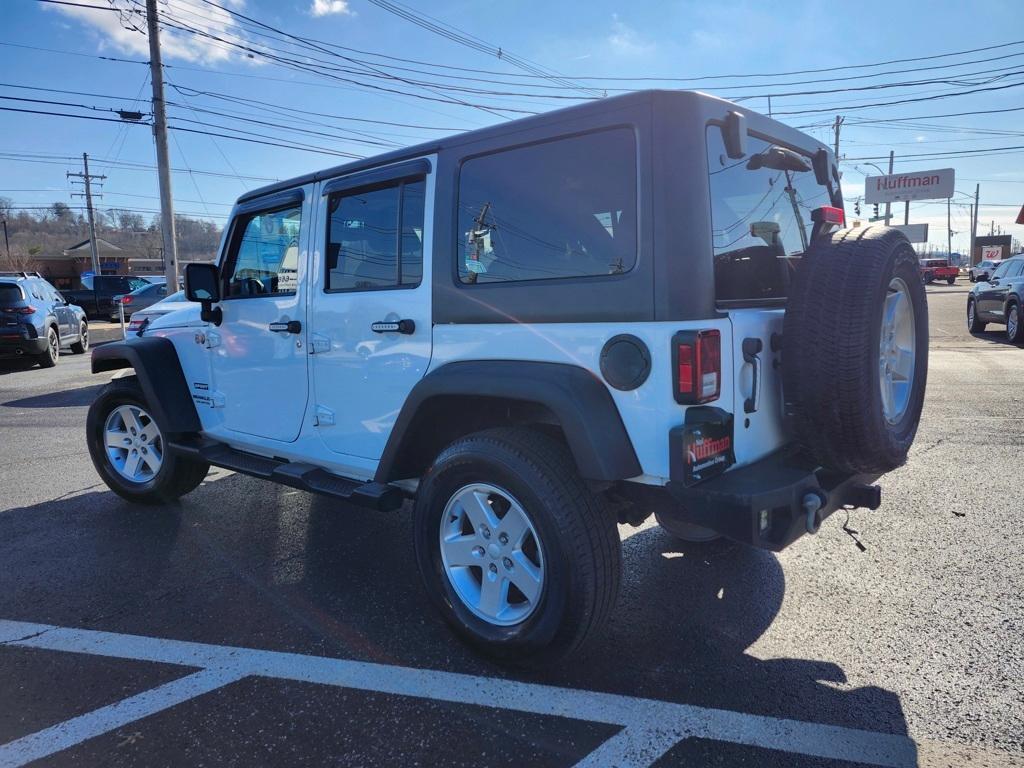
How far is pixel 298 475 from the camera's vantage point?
354 cm

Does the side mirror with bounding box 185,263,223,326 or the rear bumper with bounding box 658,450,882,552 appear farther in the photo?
the side mirror with bounding box 185,263,223,326

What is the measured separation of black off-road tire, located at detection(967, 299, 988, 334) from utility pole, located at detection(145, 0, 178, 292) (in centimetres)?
1858

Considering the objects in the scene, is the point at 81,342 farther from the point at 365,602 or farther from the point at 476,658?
the point at 476,658

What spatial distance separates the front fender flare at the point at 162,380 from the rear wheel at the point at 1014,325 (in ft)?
45.3

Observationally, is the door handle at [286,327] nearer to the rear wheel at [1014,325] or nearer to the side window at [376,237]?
the side window at [376,237]

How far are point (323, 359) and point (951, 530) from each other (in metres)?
3.73

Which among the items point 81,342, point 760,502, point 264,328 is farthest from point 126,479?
point 81,342

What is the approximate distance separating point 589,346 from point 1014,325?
1345 cm

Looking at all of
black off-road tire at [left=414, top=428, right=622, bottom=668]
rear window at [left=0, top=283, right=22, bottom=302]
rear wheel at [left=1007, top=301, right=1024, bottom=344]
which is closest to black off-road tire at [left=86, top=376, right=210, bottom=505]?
black off-road tire at [left=414, top=428, right=622, bottom=668]

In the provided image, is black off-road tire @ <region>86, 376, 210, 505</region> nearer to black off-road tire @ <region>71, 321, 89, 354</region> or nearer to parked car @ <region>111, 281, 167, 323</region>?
black off-road tire @ <region>71, 321, 89, 354</region>

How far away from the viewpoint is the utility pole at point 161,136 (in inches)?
679

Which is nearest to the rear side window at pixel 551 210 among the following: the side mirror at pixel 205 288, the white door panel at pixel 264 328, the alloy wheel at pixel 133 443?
the white door panel at pixel 264 328

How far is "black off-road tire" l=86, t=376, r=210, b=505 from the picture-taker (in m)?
4.62

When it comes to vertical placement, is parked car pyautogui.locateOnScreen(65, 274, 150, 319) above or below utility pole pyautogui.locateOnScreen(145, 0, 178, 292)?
below
